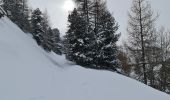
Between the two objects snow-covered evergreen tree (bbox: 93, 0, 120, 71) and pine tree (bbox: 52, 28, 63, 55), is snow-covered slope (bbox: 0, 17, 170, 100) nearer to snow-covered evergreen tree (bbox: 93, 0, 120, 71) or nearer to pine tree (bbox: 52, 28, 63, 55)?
snow-covered evergreen tree (bbox: 93, 0, 120, 71)

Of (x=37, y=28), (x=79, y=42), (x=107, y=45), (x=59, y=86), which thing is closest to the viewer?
(x=59, y=86)

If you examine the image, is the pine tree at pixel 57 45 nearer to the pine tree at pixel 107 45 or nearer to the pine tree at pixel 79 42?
the pine tree at pixel 107 45

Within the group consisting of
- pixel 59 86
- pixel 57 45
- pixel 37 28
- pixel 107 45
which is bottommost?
pixel 59 86

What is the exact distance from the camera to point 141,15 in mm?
29109

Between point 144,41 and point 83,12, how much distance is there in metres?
10.2

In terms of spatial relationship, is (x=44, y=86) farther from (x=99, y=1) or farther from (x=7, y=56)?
(x=99, y=1)

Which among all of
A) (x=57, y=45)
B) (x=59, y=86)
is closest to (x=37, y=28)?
(x=57, y=45)

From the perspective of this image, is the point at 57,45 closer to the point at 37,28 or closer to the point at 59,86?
the point at 37,28

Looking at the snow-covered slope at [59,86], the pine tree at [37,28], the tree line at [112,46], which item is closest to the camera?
the snow-covered slope at [59,86]

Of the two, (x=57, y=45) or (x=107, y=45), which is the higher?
(x=57, y=45)

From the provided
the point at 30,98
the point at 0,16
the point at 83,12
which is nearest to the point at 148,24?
the point at 83,12

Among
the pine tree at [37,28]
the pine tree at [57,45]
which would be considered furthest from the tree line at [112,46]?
the pine tree at [57,45]

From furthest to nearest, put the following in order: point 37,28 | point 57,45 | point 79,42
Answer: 1. point 57,45
2. point 37,28
3. point 79,42

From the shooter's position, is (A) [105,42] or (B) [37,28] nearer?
(A) [105,42]
